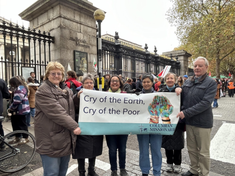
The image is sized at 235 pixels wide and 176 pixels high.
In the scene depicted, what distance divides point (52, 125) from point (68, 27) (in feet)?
19.6

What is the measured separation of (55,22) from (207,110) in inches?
263

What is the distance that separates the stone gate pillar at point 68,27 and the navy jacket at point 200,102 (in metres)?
5.36

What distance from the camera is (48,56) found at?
733 cm

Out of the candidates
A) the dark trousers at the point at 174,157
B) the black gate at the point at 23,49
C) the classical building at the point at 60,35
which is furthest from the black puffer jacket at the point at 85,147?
the black gate at the point at 23,49

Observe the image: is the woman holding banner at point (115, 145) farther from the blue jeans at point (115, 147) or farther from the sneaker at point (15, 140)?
the sneaker at point (15, 140)

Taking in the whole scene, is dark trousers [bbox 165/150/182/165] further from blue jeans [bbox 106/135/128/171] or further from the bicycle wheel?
the bicycle wheel

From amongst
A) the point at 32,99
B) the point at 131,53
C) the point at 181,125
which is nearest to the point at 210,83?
the point at 181,125

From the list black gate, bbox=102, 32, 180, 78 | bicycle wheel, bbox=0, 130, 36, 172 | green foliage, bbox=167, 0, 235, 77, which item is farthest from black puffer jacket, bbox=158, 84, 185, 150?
green foliage, bbox=167, 0, 235, 77

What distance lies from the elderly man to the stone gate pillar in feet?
17.5

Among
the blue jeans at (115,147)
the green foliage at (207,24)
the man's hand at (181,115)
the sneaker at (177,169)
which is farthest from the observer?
the green foliage at (207,24)

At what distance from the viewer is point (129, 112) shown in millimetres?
2750

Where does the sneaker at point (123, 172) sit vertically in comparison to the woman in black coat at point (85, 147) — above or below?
below

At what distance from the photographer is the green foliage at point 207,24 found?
1434cm

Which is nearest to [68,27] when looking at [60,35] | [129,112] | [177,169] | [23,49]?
[60,35]
